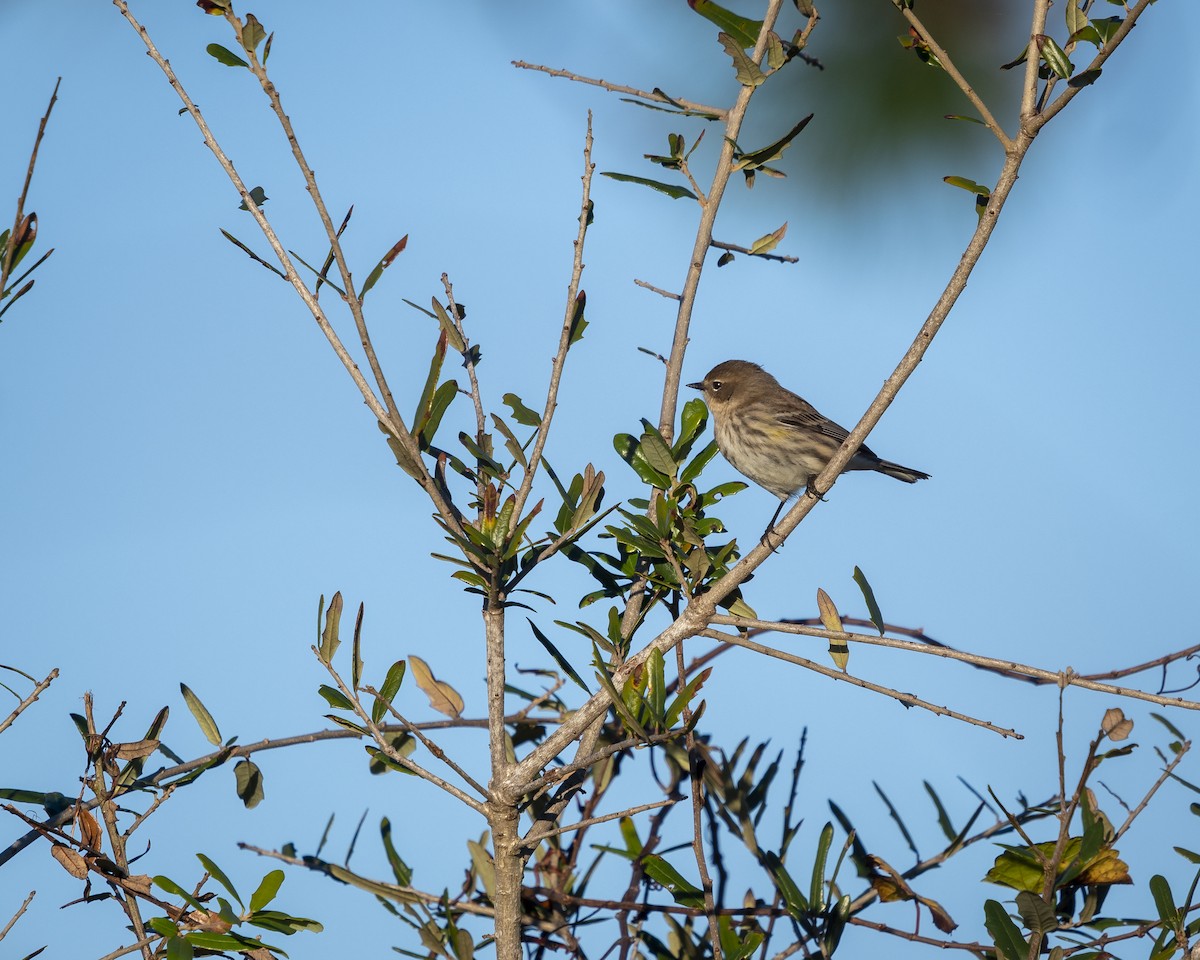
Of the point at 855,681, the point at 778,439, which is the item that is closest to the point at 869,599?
the point at 855,681

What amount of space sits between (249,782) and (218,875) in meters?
0.72

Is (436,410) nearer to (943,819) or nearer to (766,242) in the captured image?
(766,242)

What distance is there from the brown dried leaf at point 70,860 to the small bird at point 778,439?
14.7 feet

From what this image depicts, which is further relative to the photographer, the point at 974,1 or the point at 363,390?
the point at 974,1

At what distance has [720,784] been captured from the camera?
3.98 m

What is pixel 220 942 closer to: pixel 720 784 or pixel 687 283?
pixel 720 784

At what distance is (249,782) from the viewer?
3570 mm

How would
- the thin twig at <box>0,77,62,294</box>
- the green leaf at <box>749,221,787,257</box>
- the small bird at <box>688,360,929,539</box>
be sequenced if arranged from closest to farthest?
the thin twig at <box>0,77,62,294</box>, the green leaf at <box>749,221,787,257</box>, the small bird at <box>688,360,929,539</box>

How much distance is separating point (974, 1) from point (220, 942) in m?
3.45

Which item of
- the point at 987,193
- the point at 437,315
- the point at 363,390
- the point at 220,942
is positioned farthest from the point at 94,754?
the point at 987,193

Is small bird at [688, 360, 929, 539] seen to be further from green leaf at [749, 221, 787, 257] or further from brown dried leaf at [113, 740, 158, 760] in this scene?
brown dried leaf at [113, 740, 158, 760]

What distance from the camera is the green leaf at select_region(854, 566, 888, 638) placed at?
11.4 ft

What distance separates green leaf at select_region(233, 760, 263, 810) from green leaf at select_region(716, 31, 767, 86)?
2.53 m

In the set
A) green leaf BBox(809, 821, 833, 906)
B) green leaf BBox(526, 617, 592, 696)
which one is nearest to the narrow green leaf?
green leaf BBox(809, 821, 833, 906)
